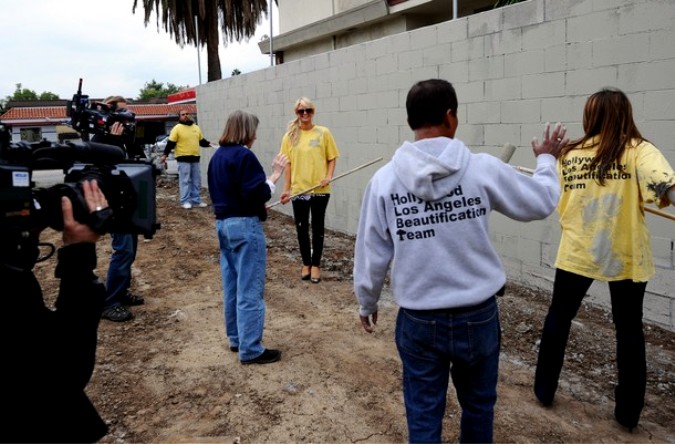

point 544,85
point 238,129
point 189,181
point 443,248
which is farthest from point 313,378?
point 189,181

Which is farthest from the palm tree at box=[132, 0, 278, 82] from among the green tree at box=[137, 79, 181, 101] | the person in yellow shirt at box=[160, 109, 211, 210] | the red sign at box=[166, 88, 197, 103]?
the green tree at box=[137, 79, 181, 101]

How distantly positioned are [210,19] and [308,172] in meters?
15.5

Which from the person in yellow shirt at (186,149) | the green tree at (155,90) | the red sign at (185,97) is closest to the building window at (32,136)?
the person in yellow shirt at (186,149)

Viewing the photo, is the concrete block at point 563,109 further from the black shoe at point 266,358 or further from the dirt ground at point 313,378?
the black shoe at point 266,358

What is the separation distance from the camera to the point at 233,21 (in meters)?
20.0

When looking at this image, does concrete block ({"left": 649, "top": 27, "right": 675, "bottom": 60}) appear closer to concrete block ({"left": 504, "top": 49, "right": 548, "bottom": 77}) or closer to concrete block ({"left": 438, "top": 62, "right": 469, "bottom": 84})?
concrete block ({"left": 504, "top": 49, "right": 548, "bottom": 77})

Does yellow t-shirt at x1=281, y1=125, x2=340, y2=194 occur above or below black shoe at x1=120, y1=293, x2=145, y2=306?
above

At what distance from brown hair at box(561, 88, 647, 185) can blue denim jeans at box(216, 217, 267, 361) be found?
215 centimetres

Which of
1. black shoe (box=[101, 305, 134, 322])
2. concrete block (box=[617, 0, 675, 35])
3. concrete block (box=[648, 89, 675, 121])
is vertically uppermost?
concrete block (box=[617, 0, 675, 35])

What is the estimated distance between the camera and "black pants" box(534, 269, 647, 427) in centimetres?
302

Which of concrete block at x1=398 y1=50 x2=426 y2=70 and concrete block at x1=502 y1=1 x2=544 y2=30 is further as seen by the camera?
concrete block at x1=398 y1=50 x2=426 y2=70

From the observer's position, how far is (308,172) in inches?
231

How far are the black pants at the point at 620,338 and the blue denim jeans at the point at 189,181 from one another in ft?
28.0

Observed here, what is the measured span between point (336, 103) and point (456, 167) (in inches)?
248
